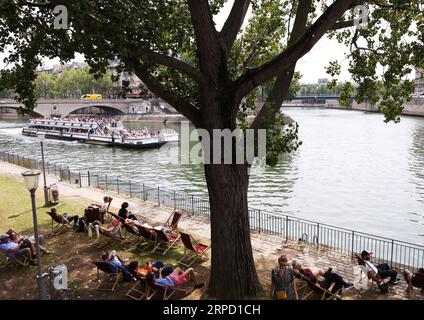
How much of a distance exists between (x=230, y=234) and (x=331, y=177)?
2446 cm

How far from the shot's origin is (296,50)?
7.95 meters

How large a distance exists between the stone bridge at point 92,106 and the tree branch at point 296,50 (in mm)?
84672

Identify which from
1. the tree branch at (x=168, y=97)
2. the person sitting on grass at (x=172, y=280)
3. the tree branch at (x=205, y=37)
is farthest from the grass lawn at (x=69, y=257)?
the tree branch at (x=205, y=37)

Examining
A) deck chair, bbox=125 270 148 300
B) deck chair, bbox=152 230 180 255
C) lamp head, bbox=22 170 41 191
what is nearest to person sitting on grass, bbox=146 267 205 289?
deck chair, bbox=125 270 148 300

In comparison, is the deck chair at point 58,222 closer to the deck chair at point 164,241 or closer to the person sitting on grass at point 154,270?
the deck chair at point 164,241

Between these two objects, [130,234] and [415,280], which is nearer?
[415,280]

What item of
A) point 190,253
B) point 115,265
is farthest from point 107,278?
point 190,253

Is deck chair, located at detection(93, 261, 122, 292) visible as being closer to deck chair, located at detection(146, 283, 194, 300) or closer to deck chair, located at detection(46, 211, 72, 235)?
deck chair, located at detection(146, 283, 194, 300)

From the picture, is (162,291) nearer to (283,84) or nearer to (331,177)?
(283,84)

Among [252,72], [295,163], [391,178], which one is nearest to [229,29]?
[252,72]

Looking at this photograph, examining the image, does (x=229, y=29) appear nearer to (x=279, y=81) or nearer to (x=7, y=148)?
(x=279, y=81)

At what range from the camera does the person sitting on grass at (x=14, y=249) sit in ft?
35.4

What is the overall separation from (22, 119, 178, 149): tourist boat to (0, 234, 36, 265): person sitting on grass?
41159 mm

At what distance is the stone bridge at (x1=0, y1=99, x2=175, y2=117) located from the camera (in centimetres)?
9212
